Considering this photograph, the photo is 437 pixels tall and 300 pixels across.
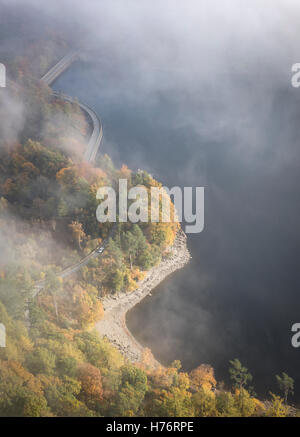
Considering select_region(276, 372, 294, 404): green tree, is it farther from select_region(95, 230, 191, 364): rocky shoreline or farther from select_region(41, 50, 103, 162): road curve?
select_region(41, 50, 103, 162): road curve

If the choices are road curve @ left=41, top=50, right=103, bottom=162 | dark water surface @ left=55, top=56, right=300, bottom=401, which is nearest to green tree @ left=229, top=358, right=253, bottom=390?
dark water surface @ left=55, top=56, right=300, bottom=401

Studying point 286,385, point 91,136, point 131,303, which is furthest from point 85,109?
point 286,385

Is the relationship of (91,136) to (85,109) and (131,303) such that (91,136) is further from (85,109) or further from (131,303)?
(131,303)

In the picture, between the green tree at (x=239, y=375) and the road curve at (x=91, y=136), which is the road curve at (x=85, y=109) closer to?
the road curve at (x=91, y=136)

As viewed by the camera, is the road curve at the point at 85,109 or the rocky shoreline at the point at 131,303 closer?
the rocky shoreline at the point at 131,303

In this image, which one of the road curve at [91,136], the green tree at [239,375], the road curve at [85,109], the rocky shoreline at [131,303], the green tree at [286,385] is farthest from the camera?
the road curve at [85,109]

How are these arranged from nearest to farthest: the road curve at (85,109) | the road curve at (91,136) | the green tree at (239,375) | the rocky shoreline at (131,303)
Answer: the green tree at (239,375)
the rocky shoreline at (131,303)
the road curve at (91,136)
the road curve at (85,109)

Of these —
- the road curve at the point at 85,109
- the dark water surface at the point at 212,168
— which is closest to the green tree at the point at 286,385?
the dark water surface at the point at 212,168
